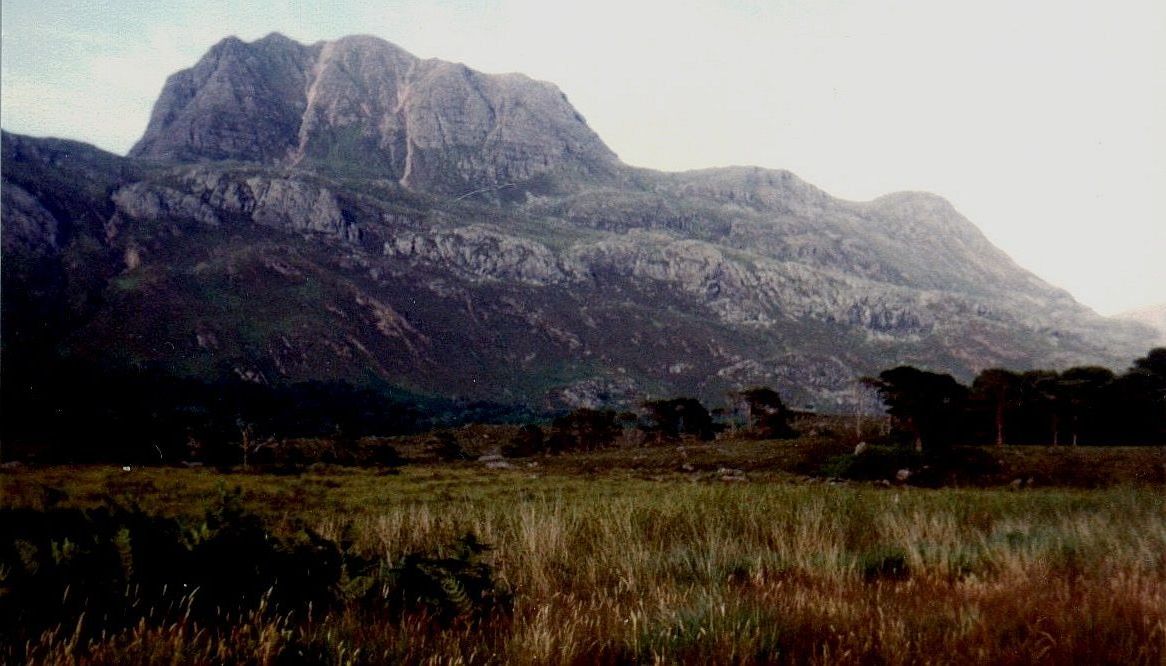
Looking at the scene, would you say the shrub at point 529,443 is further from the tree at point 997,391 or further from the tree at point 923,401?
the tree at point 997,391

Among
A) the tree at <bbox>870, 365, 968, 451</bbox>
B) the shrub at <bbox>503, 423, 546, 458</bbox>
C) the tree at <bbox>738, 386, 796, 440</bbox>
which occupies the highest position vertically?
the tree at <bbox>870, 365, 968, 451</bbox>

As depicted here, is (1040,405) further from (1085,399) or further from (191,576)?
(191,576)

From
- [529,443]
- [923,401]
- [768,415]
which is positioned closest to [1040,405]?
[923,401]

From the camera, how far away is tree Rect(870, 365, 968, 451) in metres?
48.7

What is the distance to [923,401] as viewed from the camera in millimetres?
48969

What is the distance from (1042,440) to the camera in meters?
57.6

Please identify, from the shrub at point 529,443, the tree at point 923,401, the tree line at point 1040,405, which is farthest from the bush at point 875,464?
the shrub at point 529,443

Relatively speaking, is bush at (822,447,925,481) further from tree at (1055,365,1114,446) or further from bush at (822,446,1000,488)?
tree at (1055,365,1114,446)

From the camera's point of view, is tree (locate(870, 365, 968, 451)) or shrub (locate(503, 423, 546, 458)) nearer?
tree (locate(870, 365, 968, 451))

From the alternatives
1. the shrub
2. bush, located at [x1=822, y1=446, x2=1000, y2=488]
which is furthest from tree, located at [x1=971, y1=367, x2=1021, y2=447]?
the shrub

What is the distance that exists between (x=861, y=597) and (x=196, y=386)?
17152 centimetres

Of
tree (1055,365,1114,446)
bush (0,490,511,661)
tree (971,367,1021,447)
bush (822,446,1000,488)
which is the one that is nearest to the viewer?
bush (0,490,511,661)

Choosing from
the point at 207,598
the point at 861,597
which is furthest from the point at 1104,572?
the point at 207,598

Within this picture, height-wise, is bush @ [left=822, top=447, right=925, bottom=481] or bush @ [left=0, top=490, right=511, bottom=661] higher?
bush @ [left=0, top=490, right=511, bottom=661]
